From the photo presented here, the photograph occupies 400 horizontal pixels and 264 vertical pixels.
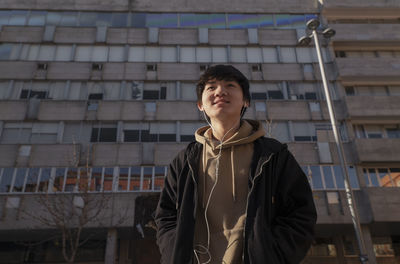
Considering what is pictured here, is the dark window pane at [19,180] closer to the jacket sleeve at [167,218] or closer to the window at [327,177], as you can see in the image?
the window at [327,177]

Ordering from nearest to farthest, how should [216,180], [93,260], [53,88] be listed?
[216,180] < [93,260] < [53,88]

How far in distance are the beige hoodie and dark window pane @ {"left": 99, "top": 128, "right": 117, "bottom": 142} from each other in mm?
16860

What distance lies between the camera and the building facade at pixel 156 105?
16.3m

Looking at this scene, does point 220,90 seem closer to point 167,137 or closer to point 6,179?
point 167,137

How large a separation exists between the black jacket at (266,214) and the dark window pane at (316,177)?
55.3 feet

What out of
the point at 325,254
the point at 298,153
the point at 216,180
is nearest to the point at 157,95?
the point at 298,153

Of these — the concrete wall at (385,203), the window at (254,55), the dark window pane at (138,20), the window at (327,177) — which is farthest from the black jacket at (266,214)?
the dark window pane at (138,20)

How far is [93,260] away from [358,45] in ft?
82.8

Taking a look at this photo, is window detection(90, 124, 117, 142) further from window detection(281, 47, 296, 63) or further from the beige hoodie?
the beige hoodie

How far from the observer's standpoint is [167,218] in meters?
2.01

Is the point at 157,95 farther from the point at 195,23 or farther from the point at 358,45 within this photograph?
the point at 358,45

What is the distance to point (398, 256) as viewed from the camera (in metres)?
18.4

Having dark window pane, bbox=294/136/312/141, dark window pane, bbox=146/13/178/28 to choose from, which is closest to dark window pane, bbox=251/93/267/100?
dark window pane, bbox=294/136/312/141

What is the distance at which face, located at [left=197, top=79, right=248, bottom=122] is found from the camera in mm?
1961
